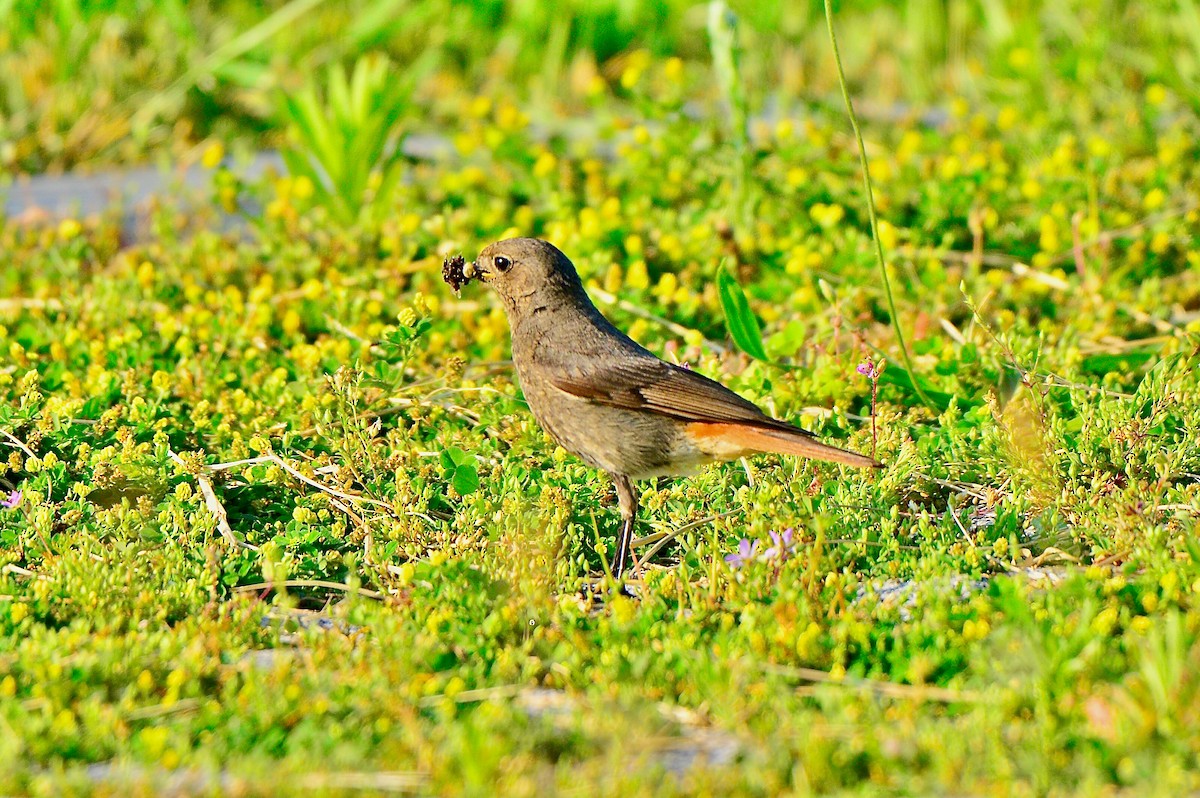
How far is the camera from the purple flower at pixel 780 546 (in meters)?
3.85

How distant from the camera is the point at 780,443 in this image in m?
4.22

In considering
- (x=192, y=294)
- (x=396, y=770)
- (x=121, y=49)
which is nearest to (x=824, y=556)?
(x=396, y=770)

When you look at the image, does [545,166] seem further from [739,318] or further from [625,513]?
[625,513]

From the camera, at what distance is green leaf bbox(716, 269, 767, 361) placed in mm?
5195

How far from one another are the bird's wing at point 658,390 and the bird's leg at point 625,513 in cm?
23

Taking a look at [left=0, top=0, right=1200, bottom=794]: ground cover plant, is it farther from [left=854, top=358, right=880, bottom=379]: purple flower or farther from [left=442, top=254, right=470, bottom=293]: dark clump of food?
[left=442, top=254, right=470, bottom=293]: dark clump of food

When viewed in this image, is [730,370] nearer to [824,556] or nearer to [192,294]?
[824,556]

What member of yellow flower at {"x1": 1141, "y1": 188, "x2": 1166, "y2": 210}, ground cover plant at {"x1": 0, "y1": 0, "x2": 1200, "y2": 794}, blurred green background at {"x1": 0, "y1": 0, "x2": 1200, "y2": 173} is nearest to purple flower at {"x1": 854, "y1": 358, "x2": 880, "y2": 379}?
ground cover plant at {"x1": 0, "y1": 0, "x2": 1200, "y2": 794}

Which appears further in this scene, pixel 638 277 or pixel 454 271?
pixel 638 277

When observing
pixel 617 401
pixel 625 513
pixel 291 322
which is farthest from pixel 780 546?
pixel 291 322

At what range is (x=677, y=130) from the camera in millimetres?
6832

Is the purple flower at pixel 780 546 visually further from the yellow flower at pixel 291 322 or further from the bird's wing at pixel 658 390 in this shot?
the yellow flower at pixel 291 322

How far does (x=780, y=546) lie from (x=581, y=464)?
1.24m

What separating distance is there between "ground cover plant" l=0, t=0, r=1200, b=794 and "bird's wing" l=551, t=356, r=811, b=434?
0.31 metres
